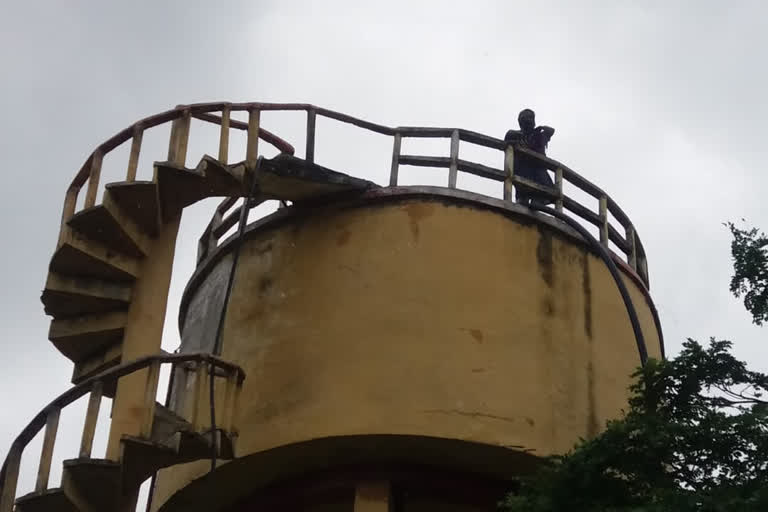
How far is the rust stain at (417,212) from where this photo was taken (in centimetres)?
1155

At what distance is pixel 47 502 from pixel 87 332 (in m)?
2.11

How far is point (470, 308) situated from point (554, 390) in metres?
0.99

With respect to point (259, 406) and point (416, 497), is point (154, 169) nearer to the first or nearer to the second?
point (259, 406)

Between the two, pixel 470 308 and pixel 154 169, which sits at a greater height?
pixel 154 169

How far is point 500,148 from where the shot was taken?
12.3m

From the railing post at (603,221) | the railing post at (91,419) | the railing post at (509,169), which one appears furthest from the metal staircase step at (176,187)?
the railing post at (603,221)

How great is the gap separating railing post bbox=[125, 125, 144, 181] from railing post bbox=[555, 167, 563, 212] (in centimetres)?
387

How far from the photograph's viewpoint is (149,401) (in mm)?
10047

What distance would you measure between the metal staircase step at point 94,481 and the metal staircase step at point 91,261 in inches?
82.2

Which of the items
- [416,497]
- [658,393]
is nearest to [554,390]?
[416,497]

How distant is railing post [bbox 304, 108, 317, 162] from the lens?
466 inches

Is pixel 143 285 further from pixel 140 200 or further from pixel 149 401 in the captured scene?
pixel 149 401

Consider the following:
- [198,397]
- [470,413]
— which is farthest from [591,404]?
[198,397]

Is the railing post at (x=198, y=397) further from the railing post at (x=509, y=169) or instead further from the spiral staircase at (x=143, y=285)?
the railing post at (x=509, y=169)
